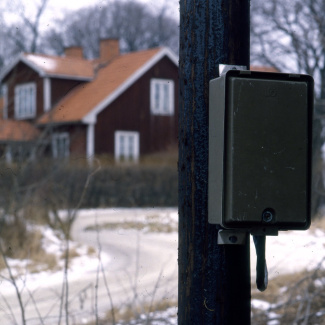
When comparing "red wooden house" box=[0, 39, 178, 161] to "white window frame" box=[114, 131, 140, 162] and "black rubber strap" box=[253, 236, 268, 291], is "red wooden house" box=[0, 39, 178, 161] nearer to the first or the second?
"white window frame" box=[114, 131, 140, 162]

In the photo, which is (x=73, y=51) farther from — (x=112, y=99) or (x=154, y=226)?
(x=154, y=226)

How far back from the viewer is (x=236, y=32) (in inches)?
96.3

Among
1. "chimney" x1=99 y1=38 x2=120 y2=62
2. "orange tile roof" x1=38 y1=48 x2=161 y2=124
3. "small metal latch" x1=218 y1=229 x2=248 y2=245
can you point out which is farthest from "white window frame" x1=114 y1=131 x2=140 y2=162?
"small metal latch" x1=218 y1=229 x2=248 y2=245

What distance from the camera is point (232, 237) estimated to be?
2305 mm

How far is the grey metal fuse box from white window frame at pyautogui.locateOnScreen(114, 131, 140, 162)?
2459 centimetres

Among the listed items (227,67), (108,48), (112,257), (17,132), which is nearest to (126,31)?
(108,48)

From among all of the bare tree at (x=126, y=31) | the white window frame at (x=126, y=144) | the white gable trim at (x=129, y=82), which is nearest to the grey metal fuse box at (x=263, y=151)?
the bare tree at (x=126, y=31)

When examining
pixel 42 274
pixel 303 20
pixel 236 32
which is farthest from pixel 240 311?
pixel 303 20

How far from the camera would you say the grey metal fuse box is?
2145mm

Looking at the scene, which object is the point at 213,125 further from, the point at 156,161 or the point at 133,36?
the point at 133,36

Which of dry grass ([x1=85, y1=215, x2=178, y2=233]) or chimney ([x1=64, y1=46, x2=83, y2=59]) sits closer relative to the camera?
dry grass ([x1=85, y1=215, x2=178, y2=233])

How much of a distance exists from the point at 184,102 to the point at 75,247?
33.7 ft

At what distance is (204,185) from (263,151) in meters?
0.31

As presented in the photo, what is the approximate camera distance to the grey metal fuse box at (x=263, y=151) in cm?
214
